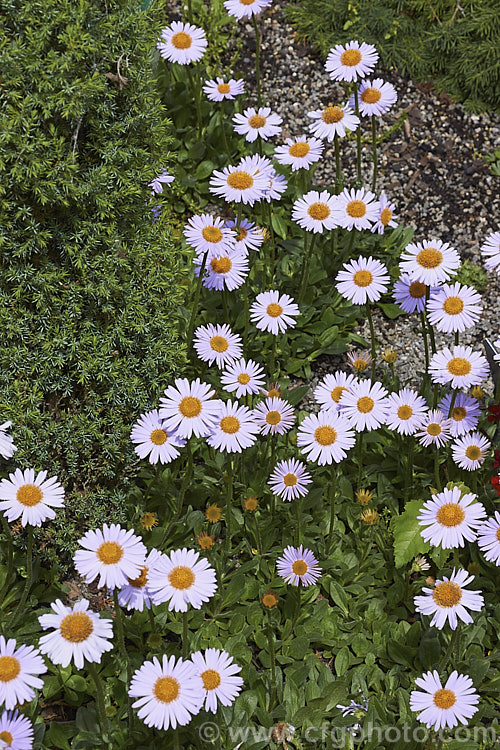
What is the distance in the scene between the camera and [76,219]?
3096 millimetres

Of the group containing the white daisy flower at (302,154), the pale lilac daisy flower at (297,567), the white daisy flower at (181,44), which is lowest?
the pale lilac daisy flower at (297,567)

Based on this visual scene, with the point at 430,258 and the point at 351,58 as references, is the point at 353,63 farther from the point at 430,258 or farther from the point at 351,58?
the point at 430,258

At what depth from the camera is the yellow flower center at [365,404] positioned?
346 centimetres

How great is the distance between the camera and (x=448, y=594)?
2.81 meters

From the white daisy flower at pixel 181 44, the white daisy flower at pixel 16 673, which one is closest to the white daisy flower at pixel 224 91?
the white daisy flower at pixel 181 44

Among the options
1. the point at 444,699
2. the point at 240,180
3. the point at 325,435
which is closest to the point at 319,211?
the point at 240,180

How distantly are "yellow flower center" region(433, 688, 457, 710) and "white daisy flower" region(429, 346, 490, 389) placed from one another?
1.21 meters

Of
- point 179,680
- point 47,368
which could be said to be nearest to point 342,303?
point 47,368

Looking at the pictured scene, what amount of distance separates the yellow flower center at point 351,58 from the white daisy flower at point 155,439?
7.20ft

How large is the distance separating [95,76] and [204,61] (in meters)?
2.64

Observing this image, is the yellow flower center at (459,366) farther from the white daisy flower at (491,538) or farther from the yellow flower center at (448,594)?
the yellow flower center at (448,594)

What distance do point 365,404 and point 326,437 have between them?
0.71 ft

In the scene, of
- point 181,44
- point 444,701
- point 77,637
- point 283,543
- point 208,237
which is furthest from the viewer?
point 181,44

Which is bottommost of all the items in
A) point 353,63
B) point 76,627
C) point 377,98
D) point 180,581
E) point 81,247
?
point 76,627
